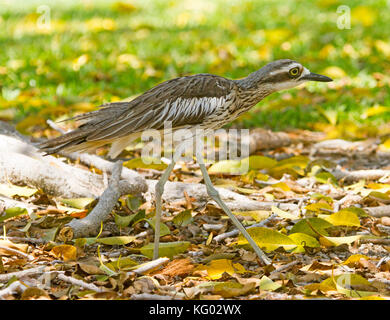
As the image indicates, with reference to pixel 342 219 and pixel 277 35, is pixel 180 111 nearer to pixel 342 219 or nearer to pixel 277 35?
pixel 342 219

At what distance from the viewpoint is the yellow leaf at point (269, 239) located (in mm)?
3926

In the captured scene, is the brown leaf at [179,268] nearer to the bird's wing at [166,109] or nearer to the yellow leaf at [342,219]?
the bird's wing at [166,109]

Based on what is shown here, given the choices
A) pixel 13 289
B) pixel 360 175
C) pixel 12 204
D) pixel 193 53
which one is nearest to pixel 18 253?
pixel 13 289

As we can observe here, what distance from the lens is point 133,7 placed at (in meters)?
11.9

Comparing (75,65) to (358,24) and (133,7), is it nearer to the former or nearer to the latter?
(133,7)

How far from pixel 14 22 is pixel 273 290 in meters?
8.54

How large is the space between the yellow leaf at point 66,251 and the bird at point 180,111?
0.46 meters

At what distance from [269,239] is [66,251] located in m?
1.17

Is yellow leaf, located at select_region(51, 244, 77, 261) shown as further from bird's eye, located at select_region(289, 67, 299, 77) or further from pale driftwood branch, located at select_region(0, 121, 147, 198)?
bird's eye, located at select_region(289, 67, 299, 77)

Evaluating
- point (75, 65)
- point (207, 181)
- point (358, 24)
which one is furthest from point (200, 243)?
point (358, 24)

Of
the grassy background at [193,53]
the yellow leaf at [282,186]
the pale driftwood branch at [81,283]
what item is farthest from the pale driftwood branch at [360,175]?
the pale driftwood branch at [81,283]

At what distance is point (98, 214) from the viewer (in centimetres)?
425

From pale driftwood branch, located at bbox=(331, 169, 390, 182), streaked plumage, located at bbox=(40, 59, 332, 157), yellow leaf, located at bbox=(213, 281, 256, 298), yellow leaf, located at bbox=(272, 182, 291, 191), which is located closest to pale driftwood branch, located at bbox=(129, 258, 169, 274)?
yellow leaf, located at bbox=(213, 281, 256, 298)
